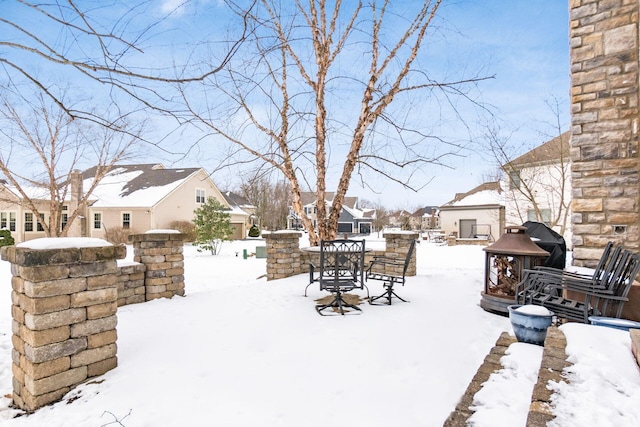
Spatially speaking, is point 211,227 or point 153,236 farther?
point 211,227

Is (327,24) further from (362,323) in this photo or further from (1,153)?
(1,153)

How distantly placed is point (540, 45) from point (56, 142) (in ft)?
52.1

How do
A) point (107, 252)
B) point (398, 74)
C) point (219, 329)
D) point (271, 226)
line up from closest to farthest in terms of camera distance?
1. point (107, 252)
2. point (219, 329)
3. point (398, 74)
4. point (271, 226)

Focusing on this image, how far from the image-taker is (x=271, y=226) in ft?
115

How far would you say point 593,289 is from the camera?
3.32 meters

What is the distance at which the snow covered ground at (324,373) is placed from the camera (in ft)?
6.42

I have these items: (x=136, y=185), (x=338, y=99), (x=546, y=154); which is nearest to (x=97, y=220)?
(x=136, y=185)

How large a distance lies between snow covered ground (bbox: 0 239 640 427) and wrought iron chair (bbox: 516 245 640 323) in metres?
0.66

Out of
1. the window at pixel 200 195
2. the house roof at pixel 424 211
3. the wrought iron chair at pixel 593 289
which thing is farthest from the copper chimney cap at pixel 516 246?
the house roof at pixel 424 211

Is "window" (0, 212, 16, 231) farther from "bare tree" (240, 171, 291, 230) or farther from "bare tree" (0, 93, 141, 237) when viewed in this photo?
"bare tree" (240, 171, 291, 230)


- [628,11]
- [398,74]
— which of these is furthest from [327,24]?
[628,11]

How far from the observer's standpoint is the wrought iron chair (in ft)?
10.5

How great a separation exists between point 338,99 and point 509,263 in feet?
20.3

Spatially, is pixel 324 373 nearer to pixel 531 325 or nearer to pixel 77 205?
pixel 531 325
